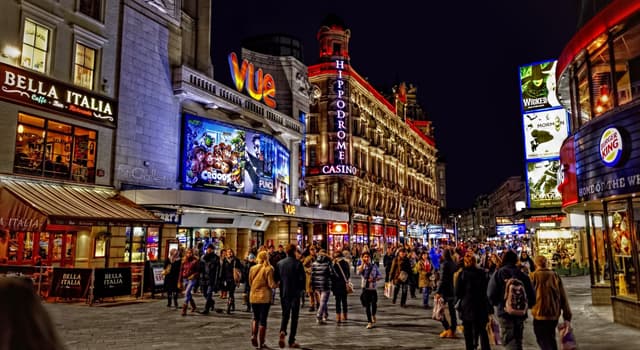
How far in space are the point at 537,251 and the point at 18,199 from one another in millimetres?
28010

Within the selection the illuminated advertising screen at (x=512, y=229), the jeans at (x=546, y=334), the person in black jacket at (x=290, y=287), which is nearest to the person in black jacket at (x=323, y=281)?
the person in black jacket at (x=290, y=287)

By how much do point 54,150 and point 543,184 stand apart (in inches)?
1006

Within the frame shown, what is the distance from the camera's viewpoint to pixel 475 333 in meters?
8.80

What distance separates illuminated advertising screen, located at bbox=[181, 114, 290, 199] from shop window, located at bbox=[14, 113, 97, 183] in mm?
5757

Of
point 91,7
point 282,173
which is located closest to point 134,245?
point 91,7

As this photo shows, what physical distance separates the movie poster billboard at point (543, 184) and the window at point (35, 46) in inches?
993

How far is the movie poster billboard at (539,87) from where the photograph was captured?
2825 cm

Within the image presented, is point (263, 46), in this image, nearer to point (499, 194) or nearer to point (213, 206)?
point (213, 206)

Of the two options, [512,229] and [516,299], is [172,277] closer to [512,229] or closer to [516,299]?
[516,299]

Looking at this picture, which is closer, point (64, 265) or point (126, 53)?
point (64, 265)

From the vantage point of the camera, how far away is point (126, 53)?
21438 mm

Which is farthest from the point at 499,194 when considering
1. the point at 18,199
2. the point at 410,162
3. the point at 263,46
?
the point at 18,199

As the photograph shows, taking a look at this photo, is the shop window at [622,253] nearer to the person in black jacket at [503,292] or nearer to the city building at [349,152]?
the person in black jacket at [503,292]

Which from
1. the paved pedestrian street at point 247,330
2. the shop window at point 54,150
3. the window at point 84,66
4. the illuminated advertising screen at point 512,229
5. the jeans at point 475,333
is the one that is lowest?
the paved pedestrian street at point 247,330
